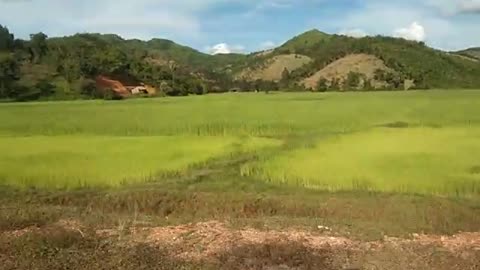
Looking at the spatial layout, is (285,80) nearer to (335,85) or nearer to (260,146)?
(335,85)

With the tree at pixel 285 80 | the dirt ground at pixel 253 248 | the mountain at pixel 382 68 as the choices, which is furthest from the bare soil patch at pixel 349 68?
the dirt ground at pixel 253 248

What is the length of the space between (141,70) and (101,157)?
69.0 meters

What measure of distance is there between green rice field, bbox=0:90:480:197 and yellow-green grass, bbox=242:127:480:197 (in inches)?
1.3

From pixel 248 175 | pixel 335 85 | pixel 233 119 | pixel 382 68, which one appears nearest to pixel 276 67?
pixel 382 68

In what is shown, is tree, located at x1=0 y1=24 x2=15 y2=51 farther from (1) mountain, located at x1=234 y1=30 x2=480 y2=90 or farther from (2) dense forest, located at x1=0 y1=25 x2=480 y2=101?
(1) mountain, located at x1=234 y1=30 x2=480 y2=90

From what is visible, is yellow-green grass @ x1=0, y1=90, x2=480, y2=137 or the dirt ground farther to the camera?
yellow-green grass @ x1=0, y1=90, x2=480, y2=137

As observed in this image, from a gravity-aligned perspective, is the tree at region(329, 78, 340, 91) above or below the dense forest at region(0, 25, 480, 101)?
below

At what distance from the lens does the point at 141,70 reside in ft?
292

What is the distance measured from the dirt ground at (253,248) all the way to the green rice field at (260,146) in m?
5.35

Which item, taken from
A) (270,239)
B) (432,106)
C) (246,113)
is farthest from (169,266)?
(432,106)

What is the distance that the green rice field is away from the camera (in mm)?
17875

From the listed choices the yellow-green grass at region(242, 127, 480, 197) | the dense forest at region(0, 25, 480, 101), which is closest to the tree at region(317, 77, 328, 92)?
the dense forest at region(0, 25, 480, 101)

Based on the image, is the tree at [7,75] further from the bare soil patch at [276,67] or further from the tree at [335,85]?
the bare soil patch at [276,67]

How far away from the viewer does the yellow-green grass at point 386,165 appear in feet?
55.6
